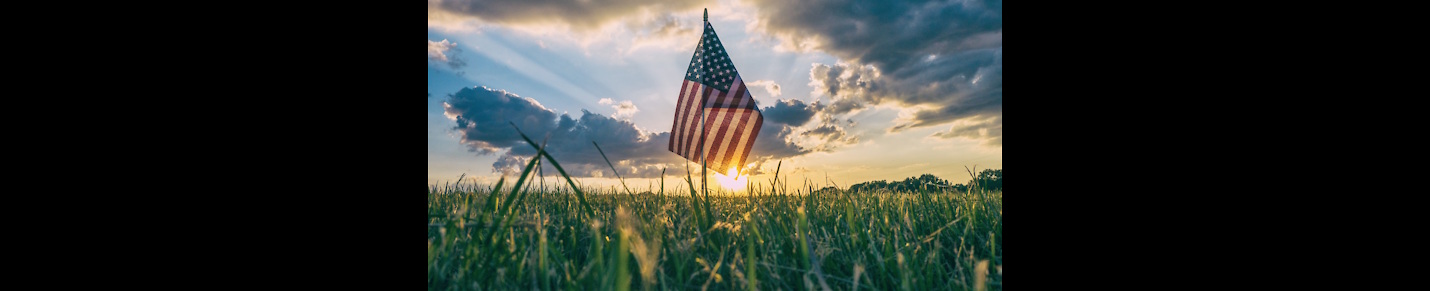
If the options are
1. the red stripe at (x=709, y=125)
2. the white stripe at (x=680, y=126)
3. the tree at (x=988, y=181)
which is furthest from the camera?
the white stripe at (x=680, y=126)

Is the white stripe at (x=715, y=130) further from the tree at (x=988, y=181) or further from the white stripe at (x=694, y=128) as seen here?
the tree at (x=988, y=181)

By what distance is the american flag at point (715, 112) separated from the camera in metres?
7.84

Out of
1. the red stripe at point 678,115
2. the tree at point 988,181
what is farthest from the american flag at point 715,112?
the tree at point 988,181

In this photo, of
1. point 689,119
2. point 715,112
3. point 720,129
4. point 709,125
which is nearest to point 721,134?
point 720,129

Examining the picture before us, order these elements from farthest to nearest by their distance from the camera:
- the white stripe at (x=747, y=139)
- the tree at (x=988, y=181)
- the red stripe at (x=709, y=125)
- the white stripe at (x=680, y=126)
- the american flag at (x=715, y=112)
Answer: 1. the white stripe at (x=747, y=139)
2. the white stripe at (x=680, y=126)
3. the red stripe at (x=709, y=125)
4. the american flag at (x=715, y=112)
5. the tree at (x=988, y=181)

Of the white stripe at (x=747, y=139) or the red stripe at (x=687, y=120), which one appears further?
the white stripe at (x=747, y=139)

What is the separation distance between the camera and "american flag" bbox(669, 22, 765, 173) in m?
7.84

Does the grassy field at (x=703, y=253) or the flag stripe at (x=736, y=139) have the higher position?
the flag stripe at (x=736, y=139)

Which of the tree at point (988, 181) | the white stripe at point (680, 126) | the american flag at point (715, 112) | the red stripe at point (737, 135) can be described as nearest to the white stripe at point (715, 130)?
the american flag at point (715, 112)
